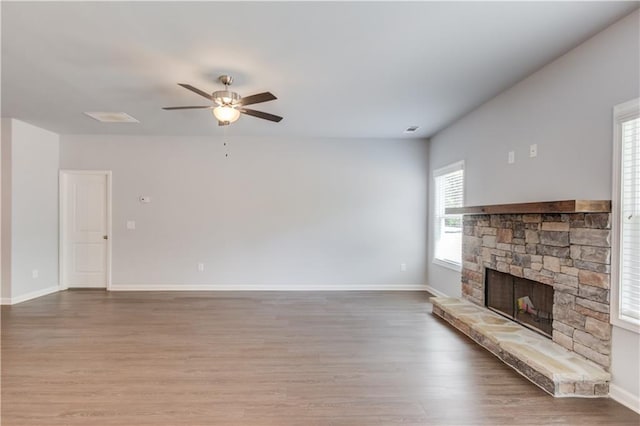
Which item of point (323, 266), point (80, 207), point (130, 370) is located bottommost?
point (130, 370)

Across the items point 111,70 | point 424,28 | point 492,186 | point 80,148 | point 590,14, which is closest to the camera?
point 590,14

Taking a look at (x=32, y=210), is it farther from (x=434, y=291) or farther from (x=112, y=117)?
(x=434, y=291)

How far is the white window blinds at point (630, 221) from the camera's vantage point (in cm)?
229

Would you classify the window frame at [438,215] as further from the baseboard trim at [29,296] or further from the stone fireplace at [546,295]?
the baseboard trim at [29,296]

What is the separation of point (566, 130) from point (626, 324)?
5.27 feet

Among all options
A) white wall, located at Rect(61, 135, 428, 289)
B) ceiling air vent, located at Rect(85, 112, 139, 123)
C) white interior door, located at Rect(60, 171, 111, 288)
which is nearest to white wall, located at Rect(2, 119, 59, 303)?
white interior door, located at Rect(60, 171, 111, 288)

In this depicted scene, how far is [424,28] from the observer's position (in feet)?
8.07

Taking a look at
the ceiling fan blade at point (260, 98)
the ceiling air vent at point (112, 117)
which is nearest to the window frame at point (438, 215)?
the ceiling fan blade at point (260, 98)

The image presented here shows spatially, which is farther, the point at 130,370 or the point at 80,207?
the point at 80,207

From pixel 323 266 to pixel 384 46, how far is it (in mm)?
3988

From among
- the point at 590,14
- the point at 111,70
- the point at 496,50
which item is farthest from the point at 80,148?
the point at 590,14

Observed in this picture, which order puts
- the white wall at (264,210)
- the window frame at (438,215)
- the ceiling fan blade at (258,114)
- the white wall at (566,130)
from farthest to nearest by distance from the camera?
1. the white wall at (264,210)
2. the window frame at (438,215)
3. the ceiling fan blade at (258,114)
4. the white wall at (566,130)

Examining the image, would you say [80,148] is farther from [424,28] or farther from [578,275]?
[578,275]

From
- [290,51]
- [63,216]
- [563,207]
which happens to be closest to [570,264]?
[563,207]
